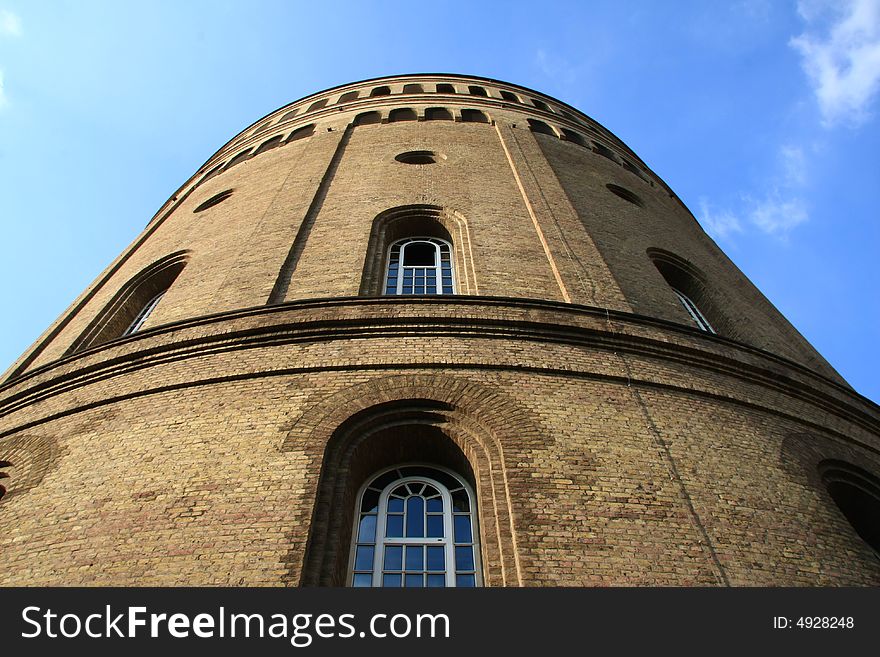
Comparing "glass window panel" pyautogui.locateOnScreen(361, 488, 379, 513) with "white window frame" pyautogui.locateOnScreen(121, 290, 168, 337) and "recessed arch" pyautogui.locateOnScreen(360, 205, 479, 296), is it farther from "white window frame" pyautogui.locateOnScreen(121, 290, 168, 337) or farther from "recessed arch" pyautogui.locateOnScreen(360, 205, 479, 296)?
"white window frame" pyautogui.locateOnScreen(121, 290, 168, 337)

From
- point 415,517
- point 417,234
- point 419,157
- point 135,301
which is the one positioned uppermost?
point 419,157

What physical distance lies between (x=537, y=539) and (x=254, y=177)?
11303 millimetres

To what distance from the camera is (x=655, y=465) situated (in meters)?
6.46

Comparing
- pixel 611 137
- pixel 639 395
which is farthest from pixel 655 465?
pixel 611 137

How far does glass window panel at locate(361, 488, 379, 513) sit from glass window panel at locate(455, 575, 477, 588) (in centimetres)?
109

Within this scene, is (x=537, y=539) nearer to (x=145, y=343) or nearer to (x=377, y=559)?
(x=377, y=559)

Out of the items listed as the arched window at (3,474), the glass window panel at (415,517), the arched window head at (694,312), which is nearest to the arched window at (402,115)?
the arched window head at (694,312)

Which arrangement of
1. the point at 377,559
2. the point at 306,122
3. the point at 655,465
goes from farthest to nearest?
1. the point at 306,122
2. the point at 655,465
3. the point at 377,559

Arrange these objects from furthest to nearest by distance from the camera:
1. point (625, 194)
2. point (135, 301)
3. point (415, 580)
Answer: point (625, 194) → point (135, 301) → point (415, 580)

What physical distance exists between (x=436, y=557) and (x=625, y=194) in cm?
1070

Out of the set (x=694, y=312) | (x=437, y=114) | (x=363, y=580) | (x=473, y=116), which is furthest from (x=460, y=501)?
(x=437, y=114)

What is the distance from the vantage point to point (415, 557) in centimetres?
607

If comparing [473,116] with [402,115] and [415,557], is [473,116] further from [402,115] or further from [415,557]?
[415,557]

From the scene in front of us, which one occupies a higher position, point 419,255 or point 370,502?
point 419,255
